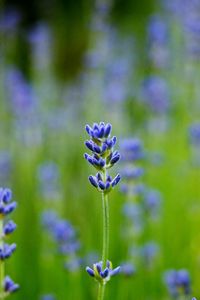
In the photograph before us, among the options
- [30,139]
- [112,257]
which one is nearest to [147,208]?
[112,257]

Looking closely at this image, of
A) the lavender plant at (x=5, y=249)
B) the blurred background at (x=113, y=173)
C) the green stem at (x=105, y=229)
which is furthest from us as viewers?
the blurred background at (x=113, y=173)

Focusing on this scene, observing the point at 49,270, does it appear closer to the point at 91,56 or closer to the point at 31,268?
the point at 31,268

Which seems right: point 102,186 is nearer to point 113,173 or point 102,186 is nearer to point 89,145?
point 89,145

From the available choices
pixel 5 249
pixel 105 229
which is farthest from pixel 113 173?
pixel 105 229

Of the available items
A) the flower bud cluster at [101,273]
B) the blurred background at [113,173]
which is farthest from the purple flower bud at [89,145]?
the blurred background at [113,173]

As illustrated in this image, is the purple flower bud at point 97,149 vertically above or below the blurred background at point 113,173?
below

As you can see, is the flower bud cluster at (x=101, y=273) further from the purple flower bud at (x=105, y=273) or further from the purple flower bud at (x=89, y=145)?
the purple flower bud at (x=89, y=145)
